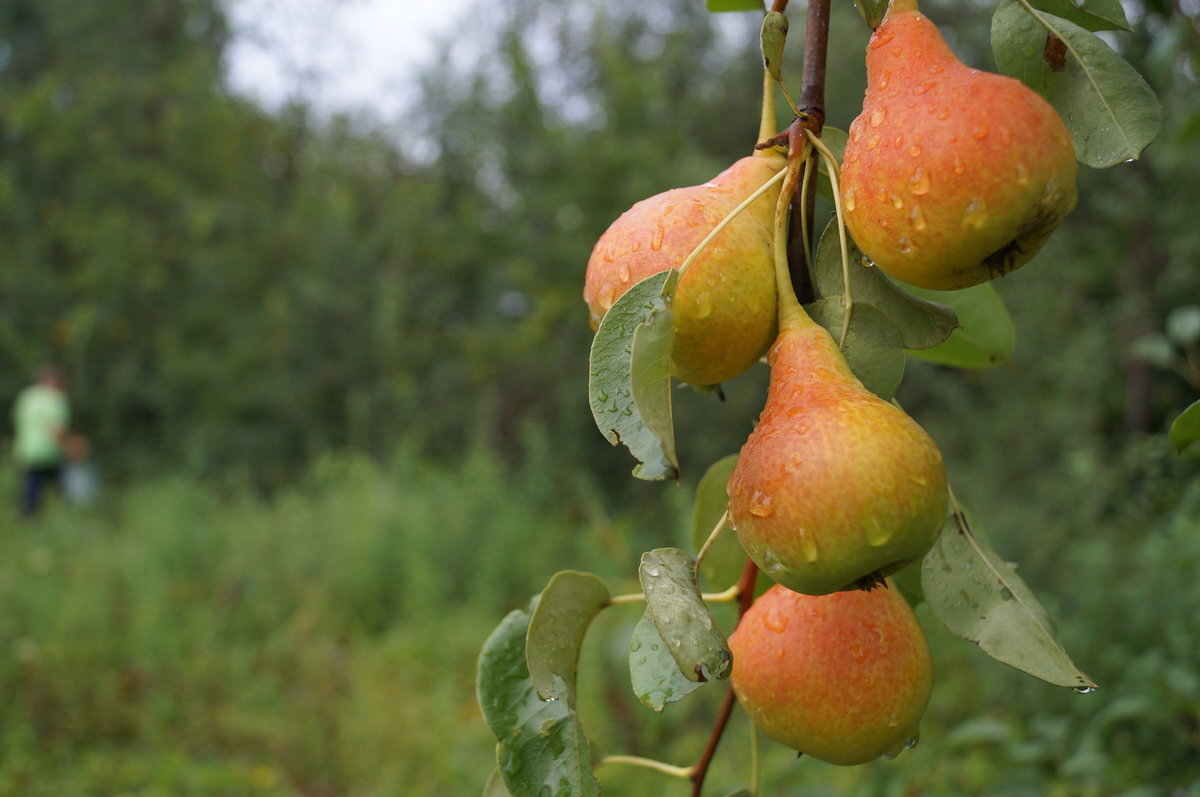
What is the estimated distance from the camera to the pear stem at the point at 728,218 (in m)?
0.45

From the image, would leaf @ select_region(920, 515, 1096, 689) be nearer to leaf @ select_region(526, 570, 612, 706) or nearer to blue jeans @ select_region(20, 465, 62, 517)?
leaf @ select_region(526, 570, 612, 706)

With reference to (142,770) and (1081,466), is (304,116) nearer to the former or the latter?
(142,770)

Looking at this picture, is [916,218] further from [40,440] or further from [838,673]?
[40,440]

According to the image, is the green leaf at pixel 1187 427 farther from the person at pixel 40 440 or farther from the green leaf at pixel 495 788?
the person at pixel 40 440

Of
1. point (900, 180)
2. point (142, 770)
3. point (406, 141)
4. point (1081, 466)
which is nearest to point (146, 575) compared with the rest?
point (142, 770)

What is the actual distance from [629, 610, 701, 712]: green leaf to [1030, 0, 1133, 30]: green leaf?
0.39m

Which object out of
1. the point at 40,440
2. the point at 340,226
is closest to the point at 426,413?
the point at 340,226

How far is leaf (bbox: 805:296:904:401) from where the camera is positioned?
0.48 metres

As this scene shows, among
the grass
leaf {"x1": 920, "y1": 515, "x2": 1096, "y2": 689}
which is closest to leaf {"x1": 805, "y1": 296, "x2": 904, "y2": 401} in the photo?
leaf {"x1": 920, "y1": 515, "x2": 1096, "y2": 689}

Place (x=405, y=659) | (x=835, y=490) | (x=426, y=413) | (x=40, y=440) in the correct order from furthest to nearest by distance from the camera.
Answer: (x=426, y=413) < (x=40, y=440) < (x=405, y=659) < (x=835, y=490)

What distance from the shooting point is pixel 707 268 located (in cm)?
46

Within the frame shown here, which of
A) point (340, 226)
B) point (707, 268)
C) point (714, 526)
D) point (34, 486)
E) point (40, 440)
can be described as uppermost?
point (40, 440)

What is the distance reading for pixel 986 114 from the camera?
0.40 m

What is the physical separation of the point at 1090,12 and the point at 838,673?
376mm
